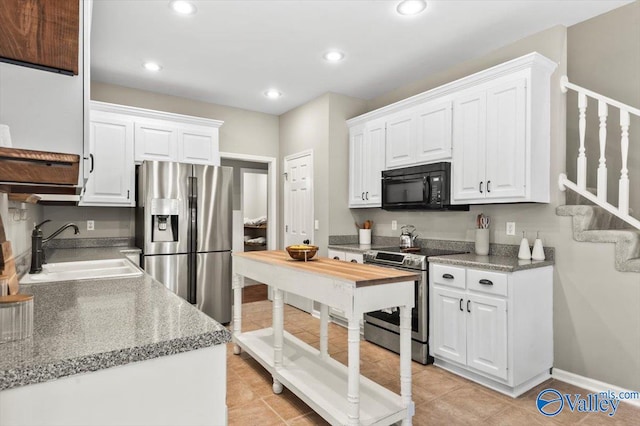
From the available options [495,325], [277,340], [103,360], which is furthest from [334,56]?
[103,360]

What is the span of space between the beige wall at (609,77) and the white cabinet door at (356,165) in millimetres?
2046

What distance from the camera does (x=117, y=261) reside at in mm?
2850

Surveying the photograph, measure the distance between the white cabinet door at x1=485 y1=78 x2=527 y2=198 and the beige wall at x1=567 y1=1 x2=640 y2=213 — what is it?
0.59m

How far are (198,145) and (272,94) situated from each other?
3.60ft

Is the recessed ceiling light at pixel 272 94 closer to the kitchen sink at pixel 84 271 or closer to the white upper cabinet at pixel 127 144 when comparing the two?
the white upper cabinet at pixel 127 144

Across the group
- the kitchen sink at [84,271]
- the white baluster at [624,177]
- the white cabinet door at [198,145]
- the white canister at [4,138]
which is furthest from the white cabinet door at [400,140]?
the white canister at [4,138]

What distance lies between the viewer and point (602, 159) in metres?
2.67

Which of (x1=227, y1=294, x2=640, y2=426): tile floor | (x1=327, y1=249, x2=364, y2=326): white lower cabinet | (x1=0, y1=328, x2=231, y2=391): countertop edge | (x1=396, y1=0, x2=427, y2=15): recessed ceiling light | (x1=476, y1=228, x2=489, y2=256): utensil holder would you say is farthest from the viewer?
(x1=327, y1=249, x2=364, y2=326): white lower cabinet

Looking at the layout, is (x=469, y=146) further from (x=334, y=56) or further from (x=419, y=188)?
(x=334, y=56)

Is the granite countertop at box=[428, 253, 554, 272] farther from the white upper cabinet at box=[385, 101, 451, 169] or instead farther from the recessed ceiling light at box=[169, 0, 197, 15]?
the recessed ceiling light at box=[169, 0, 197, 15]

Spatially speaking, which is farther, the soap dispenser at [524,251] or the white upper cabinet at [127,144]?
the white upper cabinet at [127,144]

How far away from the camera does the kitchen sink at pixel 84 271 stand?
7.02 ft

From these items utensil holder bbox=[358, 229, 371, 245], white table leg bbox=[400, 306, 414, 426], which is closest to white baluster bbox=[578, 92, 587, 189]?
white table leg bbox=[400, 306, 414, 426]

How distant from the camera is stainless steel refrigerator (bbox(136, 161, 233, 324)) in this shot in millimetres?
3762
